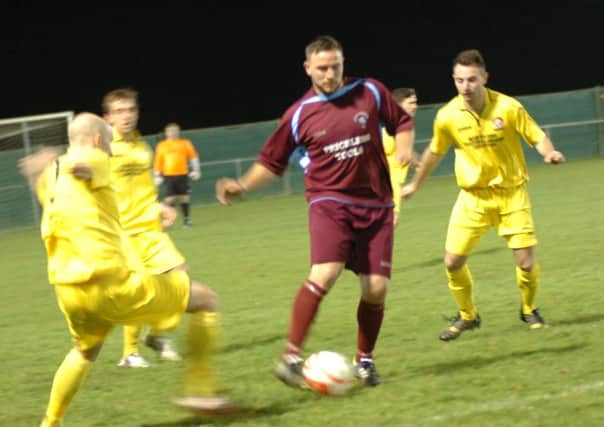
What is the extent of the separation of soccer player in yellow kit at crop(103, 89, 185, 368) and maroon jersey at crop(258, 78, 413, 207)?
4.71ft

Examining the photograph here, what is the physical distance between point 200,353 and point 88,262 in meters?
0.81

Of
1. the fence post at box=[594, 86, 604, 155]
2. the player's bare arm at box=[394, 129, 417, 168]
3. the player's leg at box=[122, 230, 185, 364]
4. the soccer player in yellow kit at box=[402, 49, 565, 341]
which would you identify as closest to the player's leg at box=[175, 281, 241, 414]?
the player's bare arm at box=[394, 129, 417, 168]

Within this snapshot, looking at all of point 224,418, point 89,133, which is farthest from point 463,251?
point 89,133

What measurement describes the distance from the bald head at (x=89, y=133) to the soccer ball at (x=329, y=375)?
165 cm

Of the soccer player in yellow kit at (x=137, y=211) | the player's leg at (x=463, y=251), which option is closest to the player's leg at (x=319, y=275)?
the soccer player in yellow kit at (x=137, y=211)

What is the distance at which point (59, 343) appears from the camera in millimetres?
8664

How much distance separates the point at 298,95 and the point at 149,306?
29806mm

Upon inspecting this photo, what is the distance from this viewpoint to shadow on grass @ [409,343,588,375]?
6434 mm

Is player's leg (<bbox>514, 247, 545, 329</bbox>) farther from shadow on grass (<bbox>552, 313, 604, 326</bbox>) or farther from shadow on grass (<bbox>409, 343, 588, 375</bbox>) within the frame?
shadow on grass (<bbox>409, 343, 588, 375</bbox>)

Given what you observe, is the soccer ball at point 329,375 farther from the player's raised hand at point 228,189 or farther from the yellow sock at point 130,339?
the yellow sock at point 130,339

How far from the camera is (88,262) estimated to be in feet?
16.5

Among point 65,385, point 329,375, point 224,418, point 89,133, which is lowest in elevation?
point 224,418

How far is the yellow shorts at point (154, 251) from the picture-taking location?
23.8 feet

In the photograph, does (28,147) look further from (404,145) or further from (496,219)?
(404,145)
